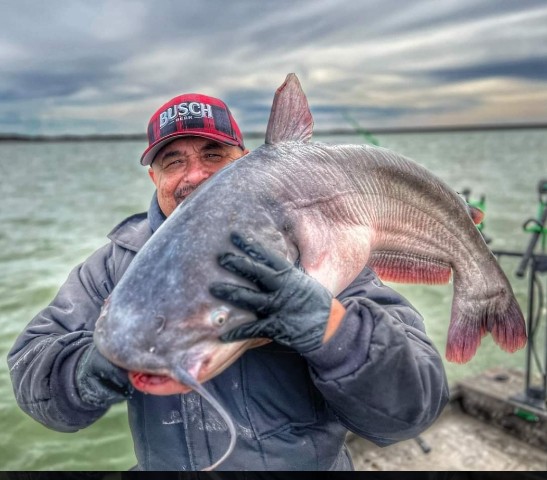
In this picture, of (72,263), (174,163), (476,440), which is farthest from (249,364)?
(72,263)

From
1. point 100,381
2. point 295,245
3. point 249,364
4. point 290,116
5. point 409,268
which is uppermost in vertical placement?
point 290,116

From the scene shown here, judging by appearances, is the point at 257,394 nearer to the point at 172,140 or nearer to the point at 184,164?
the point at 184,164

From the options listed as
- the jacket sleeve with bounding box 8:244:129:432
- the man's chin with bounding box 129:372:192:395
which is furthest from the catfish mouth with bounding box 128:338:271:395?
the jacket sleeve with bounding box 8:244:129:432

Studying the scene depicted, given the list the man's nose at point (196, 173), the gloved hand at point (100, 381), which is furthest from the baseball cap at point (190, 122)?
the gloved hand at point (100, 381)

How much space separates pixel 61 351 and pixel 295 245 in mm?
876

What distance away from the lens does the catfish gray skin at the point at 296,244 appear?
1390 millimetres

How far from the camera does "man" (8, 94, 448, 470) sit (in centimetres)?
151

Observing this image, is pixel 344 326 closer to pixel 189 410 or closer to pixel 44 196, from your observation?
pixel 189 410

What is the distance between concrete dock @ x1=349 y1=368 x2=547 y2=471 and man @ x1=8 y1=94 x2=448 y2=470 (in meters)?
2.07

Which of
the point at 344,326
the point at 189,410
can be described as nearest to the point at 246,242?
the point at 344,326

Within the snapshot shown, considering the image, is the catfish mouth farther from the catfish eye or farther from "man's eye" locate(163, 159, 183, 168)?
"man's eye" locate(163, 159, 183, 168)

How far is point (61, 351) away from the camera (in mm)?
1843

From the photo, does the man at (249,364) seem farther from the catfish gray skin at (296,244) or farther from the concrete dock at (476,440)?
the concrete dock at (476,440)

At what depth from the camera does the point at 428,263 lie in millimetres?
2295
